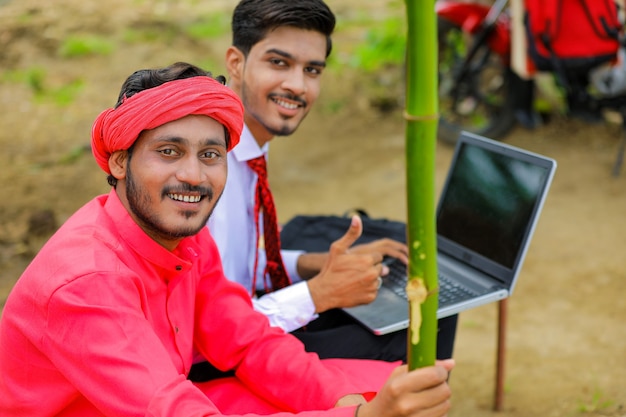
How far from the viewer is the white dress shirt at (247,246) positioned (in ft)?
7.98

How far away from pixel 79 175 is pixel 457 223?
154 inches

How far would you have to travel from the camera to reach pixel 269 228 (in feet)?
9.12

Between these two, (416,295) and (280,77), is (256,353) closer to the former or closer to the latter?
(416,295)

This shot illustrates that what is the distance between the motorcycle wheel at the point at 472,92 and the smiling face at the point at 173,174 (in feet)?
14.7

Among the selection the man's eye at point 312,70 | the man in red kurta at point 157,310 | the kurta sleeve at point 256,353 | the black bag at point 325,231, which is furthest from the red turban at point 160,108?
the black bag at point 325,231

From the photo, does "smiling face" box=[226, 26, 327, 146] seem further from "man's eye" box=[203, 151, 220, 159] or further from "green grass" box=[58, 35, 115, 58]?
"green grass" box=[58, 35, 115, 58]

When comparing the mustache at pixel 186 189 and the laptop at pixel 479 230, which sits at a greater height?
the mustache at pixel 186 189

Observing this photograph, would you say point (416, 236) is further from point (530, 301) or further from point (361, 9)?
point (361, 9)

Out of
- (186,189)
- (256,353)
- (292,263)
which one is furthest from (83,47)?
(186,189)

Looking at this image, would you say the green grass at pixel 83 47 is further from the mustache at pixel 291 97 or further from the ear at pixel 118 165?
the ear at pixel 118 165

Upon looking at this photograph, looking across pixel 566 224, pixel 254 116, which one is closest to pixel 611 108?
pixel 566 224

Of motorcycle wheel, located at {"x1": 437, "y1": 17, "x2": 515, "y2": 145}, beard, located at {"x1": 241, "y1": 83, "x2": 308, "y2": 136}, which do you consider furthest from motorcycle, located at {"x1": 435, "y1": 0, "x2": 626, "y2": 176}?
beard, located at {"x1": 241, "y1": 83, "x2": 308, "y2": 136}

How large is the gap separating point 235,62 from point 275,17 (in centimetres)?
27

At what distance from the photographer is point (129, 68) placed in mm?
7969
